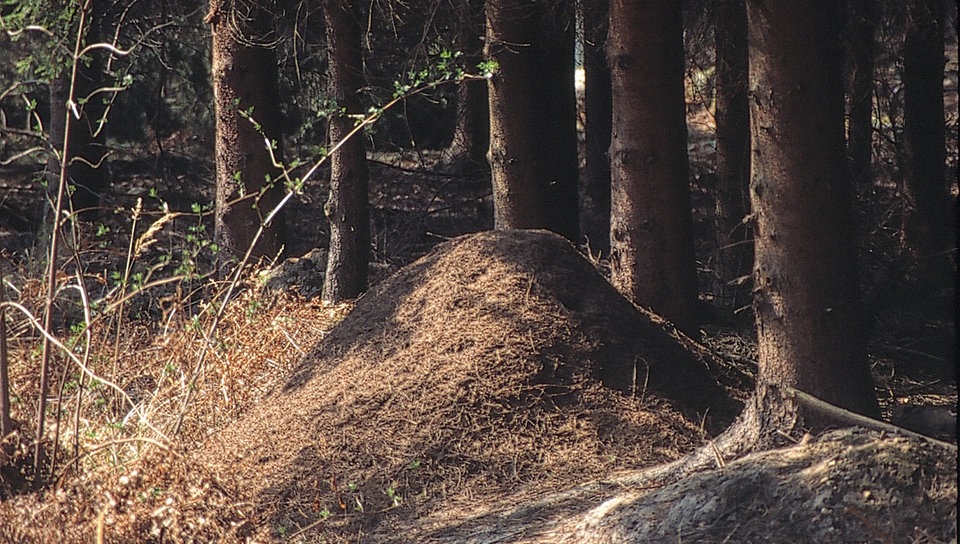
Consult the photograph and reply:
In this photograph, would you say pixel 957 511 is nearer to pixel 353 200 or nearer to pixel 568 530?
pixel 568 530

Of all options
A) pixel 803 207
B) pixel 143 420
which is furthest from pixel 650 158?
pixel 143 420

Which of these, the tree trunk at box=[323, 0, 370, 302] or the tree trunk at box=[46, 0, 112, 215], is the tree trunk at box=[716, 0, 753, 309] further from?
the tree trunk at box=[46, 0, 112, 215]

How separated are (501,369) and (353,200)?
4.04 m

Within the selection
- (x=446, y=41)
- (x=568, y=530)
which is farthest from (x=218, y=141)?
(x=568, y=530)

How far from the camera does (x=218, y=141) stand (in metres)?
11.2

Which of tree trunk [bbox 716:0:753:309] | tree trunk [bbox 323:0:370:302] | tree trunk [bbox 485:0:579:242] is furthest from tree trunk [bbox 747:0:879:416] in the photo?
tree trunk [bbox 323:0:370:302]

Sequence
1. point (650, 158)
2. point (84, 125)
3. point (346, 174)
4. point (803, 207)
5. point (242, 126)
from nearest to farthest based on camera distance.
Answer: point (803, 207), point (650, 158), point (346, 174), point (242, 126), point (84, 125)

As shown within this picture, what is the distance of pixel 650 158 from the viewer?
805 cm

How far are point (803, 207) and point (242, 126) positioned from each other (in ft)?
21.8

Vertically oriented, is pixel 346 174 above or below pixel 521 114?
below

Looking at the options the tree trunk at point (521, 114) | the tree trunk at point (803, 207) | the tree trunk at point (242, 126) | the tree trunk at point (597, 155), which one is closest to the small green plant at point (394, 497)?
the tree trunk at point (803, 207)

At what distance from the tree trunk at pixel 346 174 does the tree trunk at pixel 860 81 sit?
4211 millimetres

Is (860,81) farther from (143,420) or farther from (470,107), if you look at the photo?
(143,420)

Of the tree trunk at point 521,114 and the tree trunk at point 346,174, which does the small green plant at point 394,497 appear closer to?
→ the tree trunk at point 521,114
